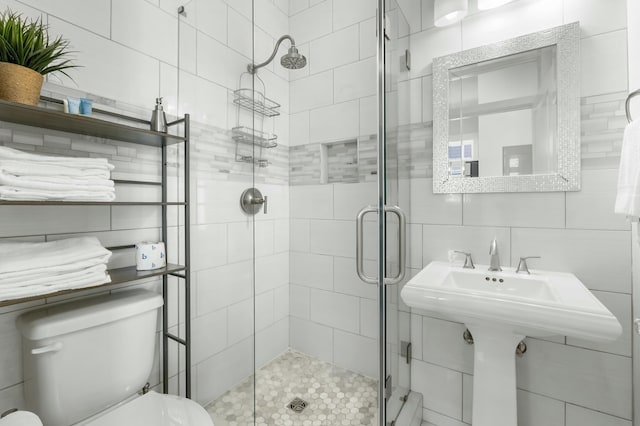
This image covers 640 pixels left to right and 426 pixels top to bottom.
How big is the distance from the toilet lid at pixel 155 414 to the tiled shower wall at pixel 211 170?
9.2 inches

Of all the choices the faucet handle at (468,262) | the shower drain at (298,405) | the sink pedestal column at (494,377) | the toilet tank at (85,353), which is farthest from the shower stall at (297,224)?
the faucet handle at (468,262)

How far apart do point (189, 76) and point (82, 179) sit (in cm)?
66

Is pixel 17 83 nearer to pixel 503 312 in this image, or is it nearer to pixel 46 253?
pixel 46 253

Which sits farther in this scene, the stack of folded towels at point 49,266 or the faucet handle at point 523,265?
the faucet handle at point 523,265

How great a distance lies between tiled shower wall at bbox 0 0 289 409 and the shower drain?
0.25m

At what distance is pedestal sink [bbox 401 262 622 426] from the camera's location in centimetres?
92

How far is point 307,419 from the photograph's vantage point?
129 centimetres

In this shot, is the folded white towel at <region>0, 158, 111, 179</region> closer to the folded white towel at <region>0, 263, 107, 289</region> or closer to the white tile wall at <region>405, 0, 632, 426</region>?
the folded white towel at <region>0, 263, 107, 289</region>

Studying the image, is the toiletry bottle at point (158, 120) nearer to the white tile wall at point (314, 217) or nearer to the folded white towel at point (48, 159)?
the white tile wall at point (314, 217)

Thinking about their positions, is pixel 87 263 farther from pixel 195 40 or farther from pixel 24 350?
pixel 195 40

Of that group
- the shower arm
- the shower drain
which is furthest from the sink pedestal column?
the shower arm

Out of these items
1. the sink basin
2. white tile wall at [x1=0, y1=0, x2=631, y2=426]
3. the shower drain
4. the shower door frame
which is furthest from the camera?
the shower drain

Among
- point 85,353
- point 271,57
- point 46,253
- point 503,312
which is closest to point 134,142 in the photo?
point 46,253

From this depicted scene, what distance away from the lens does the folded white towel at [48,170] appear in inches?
32.7
